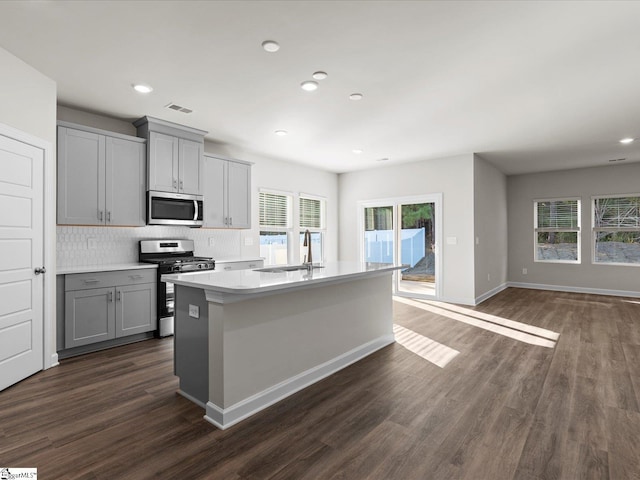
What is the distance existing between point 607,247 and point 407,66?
696cm

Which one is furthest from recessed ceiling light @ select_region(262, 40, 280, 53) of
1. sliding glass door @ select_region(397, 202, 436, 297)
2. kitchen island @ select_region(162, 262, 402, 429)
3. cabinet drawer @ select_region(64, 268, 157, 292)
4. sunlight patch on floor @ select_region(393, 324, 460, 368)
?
sliding glass door @ select_region(397, 202, 436, 297)

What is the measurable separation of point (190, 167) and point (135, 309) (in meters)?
1.94

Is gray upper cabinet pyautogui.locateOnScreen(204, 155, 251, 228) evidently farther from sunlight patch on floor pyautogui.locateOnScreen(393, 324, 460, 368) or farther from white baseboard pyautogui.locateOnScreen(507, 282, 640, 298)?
white baseboard pyautogui.locateOnScreen(507, 282, 640, 298)

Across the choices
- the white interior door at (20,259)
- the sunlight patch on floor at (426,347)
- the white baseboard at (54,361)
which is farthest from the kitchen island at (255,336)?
the white baseboard at (54,361)

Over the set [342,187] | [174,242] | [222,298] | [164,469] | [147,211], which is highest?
[342,187]

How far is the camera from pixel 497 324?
481cm

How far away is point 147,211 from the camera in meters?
4.23

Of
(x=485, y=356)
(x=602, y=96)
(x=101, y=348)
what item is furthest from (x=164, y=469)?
(x=602, y=96)

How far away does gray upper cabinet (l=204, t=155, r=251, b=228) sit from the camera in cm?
→ 498

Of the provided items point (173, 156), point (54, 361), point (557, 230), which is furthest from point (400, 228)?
point (54, 361)

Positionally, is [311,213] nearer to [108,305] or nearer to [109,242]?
[109,242]

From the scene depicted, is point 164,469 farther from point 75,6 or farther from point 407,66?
point 407,66

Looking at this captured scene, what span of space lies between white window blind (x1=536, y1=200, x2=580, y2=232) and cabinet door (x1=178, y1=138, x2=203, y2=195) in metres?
7.46

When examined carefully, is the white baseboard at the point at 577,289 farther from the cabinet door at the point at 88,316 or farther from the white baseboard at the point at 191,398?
the cabinet door at the point at 88,316
